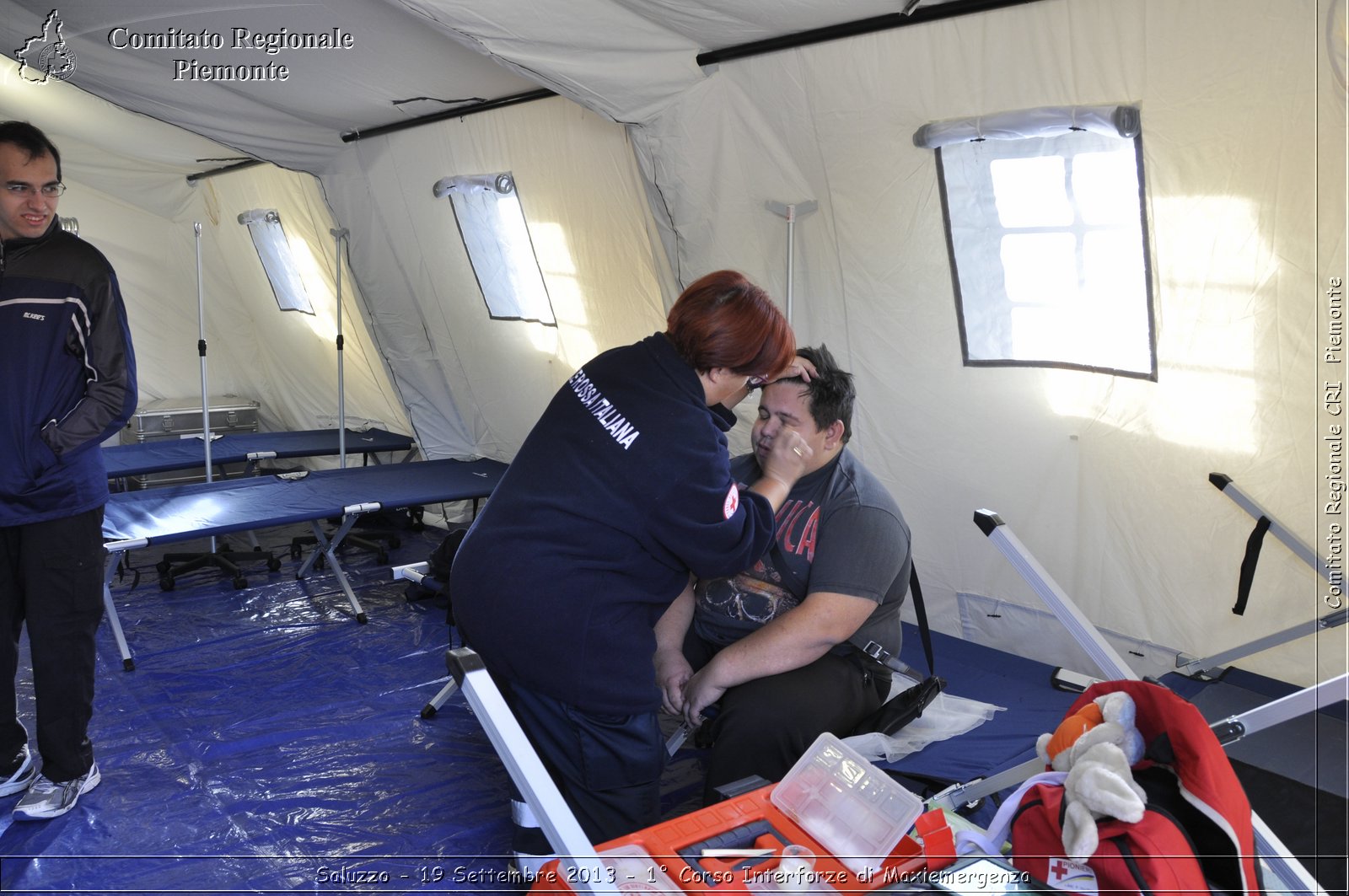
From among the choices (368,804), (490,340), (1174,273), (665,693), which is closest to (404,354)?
(490,340)

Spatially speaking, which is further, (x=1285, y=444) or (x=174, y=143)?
(x=174, y=143)

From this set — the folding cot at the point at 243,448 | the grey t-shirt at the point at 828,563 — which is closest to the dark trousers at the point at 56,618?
the grey t-shirt at the point at 828,563

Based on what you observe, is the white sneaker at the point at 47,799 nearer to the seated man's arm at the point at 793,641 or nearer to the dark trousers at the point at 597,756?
the dark trousers at the point at 597,756

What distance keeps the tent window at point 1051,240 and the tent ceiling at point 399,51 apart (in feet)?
1.39

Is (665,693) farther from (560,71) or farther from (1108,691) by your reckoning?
(560,71)

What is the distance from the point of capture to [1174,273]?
243cm

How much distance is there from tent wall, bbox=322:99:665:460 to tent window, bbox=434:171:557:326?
0.05m

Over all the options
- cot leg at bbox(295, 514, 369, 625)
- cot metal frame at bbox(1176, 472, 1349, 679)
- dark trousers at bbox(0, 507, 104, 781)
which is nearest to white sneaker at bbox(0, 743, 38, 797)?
dark trousers at bbox(0, 507, 104, 781)

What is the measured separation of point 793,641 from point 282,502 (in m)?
2.81

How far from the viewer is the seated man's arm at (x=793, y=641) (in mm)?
2123

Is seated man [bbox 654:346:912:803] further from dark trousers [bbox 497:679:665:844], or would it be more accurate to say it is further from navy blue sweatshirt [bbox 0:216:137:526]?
navy blue sweatshirt [bbox 0:216:137:526]

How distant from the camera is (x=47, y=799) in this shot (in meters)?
2.42

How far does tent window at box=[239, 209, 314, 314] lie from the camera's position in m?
6.35

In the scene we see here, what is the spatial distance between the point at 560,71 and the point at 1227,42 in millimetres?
1748
